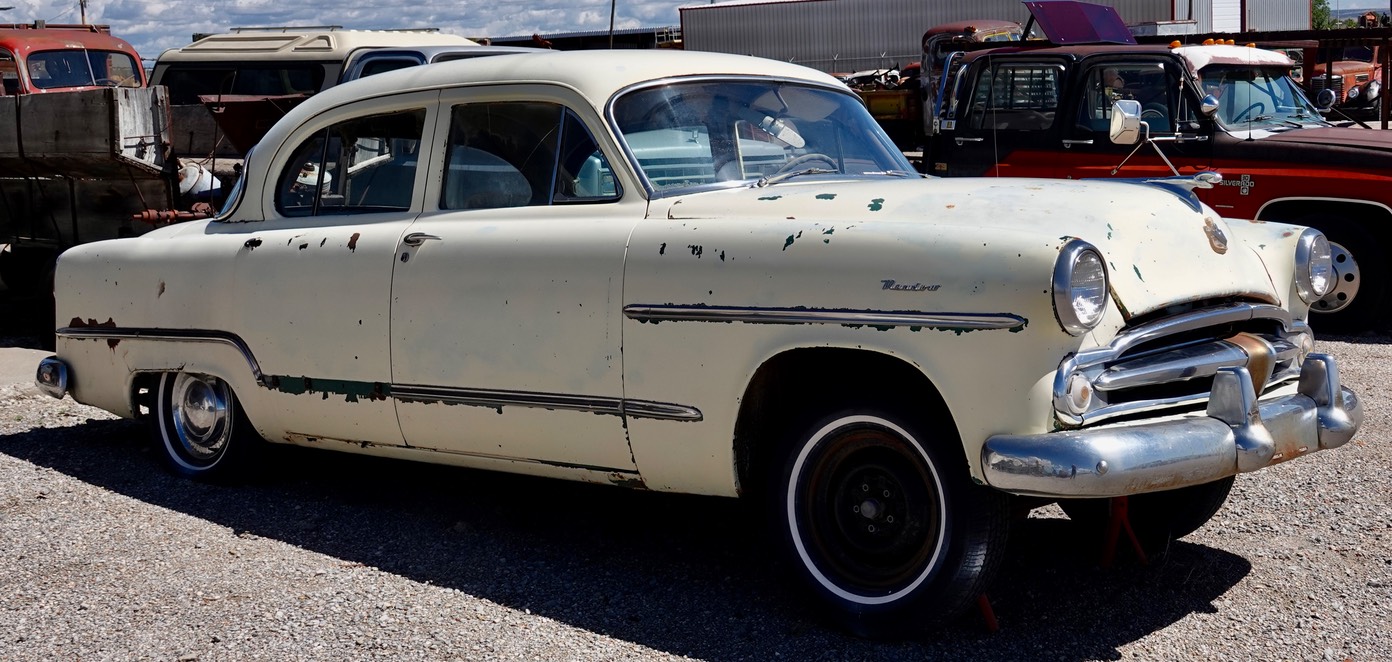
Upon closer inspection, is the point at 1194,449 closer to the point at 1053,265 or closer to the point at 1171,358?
the point at 1171,358

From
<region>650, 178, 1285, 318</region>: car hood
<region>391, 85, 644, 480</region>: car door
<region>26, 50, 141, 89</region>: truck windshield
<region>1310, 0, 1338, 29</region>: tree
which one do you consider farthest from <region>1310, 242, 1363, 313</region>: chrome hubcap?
<region>1310, 0, 1338, 29</region>: tree

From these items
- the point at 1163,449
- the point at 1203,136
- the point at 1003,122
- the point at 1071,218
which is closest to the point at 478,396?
the point at 1071,218

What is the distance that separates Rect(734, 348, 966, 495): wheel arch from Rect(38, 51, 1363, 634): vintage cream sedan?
10mm

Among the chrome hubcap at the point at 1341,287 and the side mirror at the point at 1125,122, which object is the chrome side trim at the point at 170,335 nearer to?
the side mirror at the point at 1125,122

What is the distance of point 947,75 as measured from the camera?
10750mm

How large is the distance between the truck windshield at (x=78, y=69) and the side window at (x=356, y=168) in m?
11.2

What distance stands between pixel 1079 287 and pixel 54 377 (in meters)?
4.44

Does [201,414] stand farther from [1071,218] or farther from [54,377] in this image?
[1071,218]

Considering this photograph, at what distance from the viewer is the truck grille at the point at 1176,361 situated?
343 centimetres

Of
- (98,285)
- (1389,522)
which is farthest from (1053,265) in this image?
(98,285)

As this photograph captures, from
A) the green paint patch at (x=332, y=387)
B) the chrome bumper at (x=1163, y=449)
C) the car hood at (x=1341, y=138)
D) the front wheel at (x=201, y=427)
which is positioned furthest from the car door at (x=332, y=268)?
the car hood at (x=1341, y=138)

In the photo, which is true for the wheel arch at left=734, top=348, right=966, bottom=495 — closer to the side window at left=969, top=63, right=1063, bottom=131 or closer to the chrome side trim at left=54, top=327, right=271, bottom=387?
the chrome side trim at left=54, top=327, right=271, bottom=387

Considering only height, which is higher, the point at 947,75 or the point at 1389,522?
the point at 947,75

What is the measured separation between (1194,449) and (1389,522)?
5.66 feet
